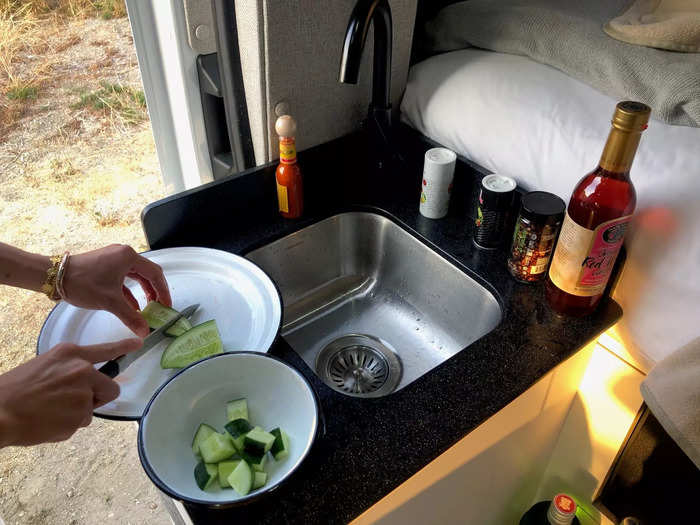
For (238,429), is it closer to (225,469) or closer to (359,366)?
(225,469)

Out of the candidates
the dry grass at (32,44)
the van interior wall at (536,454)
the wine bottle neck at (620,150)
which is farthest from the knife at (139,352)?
the dry grass at (32,44)

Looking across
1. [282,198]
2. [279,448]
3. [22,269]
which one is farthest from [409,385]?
[22,269]

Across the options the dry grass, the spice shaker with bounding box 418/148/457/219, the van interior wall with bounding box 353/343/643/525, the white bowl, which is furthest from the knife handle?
the dry grass

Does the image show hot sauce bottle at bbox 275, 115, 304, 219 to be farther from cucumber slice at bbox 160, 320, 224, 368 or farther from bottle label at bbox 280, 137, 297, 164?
cucumber slice at bbox 160, 320, 224, 368

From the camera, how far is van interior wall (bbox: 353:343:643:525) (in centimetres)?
67

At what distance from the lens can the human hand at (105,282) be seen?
667mm

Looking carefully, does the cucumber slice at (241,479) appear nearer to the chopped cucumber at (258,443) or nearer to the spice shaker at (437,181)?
the chopped cucumber at (258,443)

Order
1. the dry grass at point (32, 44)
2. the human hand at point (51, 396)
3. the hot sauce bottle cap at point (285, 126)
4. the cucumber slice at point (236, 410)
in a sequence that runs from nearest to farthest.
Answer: the human hand at point (51, 396), the cucumber slice at point (236, 410), the hot sauce bottle cap at point (285, 126), the dry grass at point (32, 44)

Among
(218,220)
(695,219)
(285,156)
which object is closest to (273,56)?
(285,156)

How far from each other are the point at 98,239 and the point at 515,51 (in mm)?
1208

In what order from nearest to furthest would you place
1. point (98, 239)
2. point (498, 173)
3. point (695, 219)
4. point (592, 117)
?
point (695, 219), point (592, 117), point (498, 173), point (98, 239)

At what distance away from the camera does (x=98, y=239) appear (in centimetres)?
153

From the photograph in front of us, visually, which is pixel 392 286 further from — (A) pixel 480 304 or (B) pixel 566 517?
(B) pixel 566 517

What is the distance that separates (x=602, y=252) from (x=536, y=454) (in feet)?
1.53
